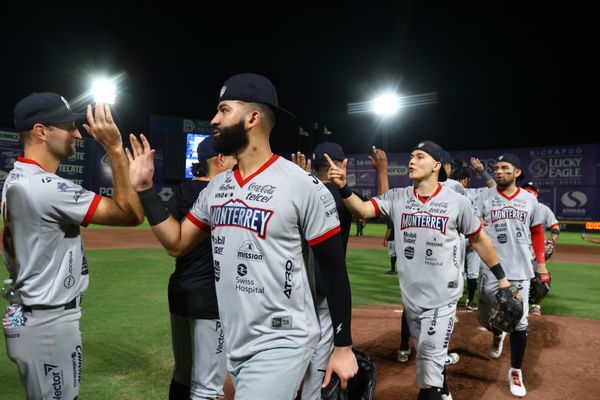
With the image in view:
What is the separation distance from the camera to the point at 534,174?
2888cm

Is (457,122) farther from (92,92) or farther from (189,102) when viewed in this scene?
(92,92)

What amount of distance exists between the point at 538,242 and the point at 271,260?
4954 millimetres

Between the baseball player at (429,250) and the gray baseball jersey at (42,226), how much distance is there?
195 cm

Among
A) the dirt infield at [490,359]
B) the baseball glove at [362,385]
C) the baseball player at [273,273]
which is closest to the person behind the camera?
the baseball player at [273,273]

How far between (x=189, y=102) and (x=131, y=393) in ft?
147

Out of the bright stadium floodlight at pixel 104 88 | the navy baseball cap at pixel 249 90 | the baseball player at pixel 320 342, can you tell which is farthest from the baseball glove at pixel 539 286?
the bright stadium floodlight at pixel 104 88

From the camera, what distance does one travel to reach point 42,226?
265cm

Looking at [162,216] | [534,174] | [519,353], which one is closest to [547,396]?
[519,353]

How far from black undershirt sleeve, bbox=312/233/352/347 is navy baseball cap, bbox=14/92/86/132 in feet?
5.96

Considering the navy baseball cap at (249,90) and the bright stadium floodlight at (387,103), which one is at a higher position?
the bright stadium floodlight at (387,103)

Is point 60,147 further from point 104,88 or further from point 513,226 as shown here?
point 104,88

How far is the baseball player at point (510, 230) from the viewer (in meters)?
5.64

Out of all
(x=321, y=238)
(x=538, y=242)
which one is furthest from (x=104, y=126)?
(x=538, y=242)

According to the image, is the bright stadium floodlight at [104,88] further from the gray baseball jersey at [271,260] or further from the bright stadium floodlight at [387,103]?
the gray baseball jersey at [271,260]
